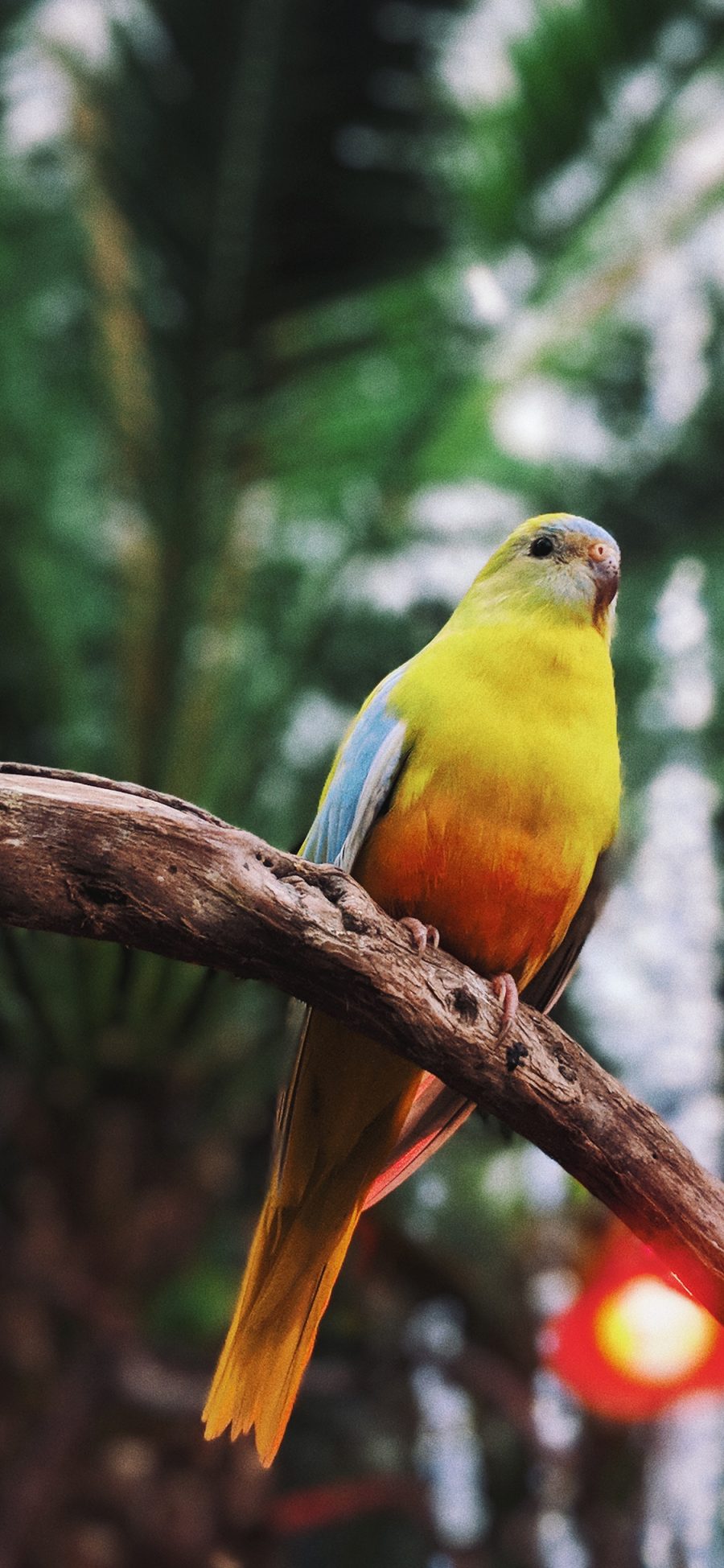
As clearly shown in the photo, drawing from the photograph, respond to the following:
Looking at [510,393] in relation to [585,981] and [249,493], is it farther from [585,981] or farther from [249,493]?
[585,981]

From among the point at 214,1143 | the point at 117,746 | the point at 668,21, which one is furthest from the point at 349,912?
the point at 668,21

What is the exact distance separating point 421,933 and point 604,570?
Answer: 68 cm

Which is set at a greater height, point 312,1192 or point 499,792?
point 499,792

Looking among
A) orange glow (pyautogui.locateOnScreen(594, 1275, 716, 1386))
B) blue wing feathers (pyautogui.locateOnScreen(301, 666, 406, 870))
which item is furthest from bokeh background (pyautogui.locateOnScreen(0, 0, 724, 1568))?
blue wing feathers (pyautogui.locateOnScreen(301, 666, 406, 870))

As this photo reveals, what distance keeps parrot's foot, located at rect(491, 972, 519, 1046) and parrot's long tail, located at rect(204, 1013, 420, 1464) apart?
0.26 meters

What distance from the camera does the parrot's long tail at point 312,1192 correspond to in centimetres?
208

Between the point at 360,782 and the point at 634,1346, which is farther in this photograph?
the point at 634,1346

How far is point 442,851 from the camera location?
6.96 ft

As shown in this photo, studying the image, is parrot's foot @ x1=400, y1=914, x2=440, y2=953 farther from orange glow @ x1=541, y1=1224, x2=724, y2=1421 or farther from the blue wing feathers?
orange glow @ x1=541, y1=1224, x2=724, y2=1421

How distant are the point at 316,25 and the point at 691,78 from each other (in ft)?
3.81

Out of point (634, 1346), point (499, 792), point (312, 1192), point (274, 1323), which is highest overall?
point (499, 792)

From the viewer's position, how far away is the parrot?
6.82ft

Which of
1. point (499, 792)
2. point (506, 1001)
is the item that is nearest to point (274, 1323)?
point (506, 1001)

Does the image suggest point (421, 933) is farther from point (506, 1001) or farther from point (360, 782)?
point (360, 782)
